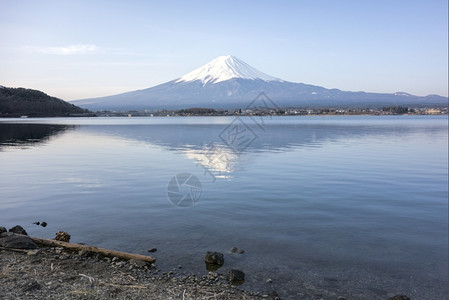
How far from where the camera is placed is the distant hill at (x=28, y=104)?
134m

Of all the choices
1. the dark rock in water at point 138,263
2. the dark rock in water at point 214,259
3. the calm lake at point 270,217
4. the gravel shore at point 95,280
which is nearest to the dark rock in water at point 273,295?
the gravel shore at point 95,280

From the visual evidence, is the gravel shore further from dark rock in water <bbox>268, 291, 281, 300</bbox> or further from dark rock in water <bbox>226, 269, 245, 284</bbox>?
dark rock in water <bbox>226, 269, 245, 284</bbox>

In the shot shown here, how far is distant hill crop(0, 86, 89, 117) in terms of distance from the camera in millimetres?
133625

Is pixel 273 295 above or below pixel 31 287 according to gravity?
below

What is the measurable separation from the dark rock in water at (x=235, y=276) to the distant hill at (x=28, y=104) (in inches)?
5781

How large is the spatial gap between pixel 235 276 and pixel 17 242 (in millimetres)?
4636

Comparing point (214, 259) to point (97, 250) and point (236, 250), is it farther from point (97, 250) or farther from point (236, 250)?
point (97, 250)

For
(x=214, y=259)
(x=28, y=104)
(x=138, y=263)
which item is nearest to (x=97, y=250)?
(x=138, y=263)

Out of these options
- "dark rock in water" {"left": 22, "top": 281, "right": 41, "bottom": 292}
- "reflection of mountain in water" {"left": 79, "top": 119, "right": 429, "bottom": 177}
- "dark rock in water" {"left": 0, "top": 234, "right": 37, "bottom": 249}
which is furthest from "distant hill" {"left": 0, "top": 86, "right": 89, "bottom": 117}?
"dark rock in water" {"left": 22, "top": 281, "right": 41, "bottom": 292}

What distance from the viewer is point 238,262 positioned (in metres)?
7.70

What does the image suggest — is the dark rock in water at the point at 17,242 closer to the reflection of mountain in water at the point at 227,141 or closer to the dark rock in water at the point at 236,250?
the dark rock in water at the point at 236,250

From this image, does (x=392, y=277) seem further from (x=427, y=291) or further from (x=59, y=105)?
(x=59, y=105)

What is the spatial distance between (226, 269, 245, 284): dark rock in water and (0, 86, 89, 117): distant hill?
482ft

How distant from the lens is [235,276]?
674 cm
